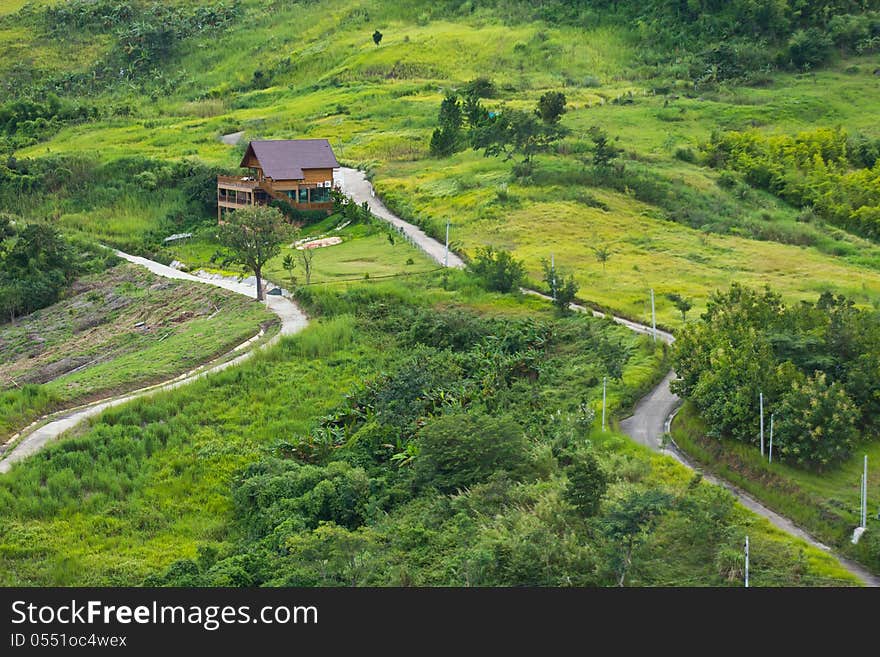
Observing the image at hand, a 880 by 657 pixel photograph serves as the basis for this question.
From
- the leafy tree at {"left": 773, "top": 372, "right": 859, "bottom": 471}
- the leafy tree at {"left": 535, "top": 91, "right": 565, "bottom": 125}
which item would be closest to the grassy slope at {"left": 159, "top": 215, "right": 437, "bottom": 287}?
the leafy tree at {"left": 535, "top": 91, "right": 565, "bottom": 125}

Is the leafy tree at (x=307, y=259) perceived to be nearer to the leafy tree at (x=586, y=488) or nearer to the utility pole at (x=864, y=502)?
the leafy tree at (x=586, y=488)

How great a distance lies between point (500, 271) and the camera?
47.0 meters

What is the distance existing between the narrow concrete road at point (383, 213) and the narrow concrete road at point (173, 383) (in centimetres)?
816

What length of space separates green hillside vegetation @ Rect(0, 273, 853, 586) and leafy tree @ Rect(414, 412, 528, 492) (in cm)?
6

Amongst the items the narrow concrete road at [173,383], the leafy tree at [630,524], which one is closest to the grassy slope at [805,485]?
the leafy tree at [630,524]

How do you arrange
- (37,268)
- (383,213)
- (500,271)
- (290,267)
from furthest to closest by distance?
(383,213) → (37,268) → (290,267) → (500,271)

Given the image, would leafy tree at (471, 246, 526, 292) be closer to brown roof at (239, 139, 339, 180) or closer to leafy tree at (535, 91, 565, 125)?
brown roof at (239, 139, 339, 180)

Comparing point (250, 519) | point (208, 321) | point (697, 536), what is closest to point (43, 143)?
point (208, 321)

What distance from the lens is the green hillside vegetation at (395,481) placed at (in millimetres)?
25312

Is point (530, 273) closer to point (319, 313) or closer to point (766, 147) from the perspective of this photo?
point (319, 313)

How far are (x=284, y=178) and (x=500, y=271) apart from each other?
21567mm

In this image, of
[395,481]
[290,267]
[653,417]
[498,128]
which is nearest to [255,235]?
[290,267]

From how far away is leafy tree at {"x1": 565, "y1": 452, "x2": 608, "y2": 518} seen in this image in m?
26.2

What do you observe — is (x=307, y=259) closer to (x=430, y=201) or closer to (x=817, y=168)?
(x=430, y=201)
